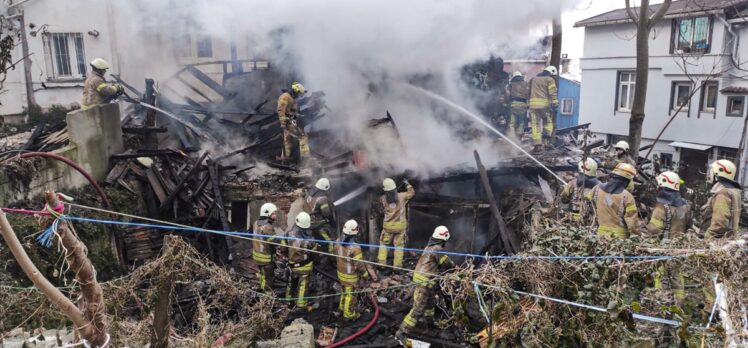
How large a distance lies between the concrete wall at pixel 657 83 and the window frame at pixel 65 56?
55.1 ft

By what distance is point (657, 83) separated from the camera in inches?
785

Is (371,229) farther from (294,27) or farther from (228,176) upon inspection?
(294,27)

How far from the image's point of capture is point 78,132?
29.9ft

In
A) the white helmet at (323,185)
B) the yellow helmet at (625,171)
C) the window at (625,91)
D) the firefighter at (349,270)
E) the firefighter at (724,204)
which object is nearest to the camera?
the firefighter at (724,204)

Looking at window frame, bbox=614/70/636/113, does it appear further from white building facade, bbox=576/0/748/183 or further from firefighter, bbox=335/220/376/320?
firefighter, bbox=335/220/376/320

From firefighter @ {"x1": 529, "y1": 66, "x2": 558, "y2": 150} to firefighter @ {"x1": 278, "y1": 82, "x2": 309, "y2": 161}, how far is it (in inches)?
205

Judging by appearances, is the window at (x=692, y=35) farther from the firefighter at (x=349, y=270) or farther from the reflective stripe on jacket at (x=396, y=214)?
the firefighter at (x=349, y=270)

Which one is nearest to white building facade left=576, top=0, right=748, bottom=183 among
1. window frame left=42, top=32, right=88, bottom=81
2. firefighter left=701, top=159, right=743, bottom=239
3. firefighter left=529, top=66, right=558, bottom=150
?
firefighter left=529, top=66, right=558, bottom=150

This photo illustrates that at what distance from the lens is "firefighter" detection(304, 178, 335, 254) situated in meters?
8.66

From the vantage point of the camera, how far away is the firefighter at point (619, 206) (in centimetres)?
729

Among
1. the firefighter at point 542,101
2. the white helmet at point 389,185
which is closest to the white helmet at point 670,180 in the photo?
the white helmet at point 389,185

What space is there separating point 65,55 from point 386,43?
1052 cm

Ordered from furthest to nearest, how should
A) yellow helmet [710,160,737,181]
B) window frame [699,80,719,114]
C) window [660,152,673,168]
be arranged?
window [660,152,673,168] < window frame [699,80,719,114] < yellow helmet [710,160,737,181]

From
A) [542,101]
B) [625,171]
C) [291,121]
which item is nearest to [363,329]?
[625,171]
